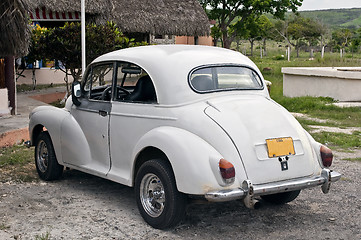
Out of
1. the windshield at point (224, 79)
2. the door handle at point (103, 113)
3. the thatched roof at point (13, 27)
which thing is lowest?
the door handle at point (103, 113)

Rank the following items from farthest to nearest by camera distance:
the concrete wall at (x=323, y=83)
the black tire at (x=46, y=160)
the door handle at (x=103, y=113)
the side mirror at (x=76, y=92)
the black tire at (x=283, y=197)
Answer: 1. the concrete wall at (x=323, y=83)
2. the black tire at (x=46, y=160)
3. the side mirror at (x=76, y=92)
4. the door handle at (x=103, y=113)
5. the black tire at (x=283, y=197)

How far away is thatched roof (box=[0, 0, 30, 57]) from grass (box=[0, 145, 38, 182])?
64.2 inches

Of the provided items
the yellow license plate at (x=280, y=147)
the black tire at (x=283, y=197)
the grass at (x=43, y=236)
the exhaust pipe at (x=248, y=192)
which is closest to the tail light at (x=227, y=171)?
the exhaust pipe at (x=248, y=192)

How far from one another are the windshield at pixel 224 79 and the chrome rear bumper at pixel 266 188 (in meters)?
1.19

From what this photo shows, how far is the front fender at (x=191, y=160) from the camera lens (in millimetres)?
5113

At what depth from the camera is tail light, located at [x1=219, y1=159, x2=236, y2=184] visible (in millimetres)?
5066

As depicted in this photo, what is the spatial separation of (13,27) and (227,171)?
5.38m

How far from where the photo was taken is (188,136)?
17.6ft

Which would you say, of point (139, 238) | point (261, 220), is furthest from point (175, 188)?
point (261, 220)

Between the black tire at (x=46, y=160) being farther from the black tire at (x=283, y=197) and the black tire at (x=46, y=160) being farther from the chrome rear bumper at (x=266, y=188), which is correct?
the chrome rear bumper at (x=266, y=188)

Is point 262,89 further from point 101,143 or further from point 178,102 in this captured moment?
point 101,143

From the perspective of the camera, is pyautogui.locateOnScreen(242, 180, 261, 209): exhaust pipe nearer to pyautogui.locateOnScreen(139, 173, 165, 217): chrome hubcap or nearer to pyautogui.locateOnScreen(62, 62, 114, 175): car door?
pyautogui.locateOnScreen(139, 173, 165, 217): chrome hubcap

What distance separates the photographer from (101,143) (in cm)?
652

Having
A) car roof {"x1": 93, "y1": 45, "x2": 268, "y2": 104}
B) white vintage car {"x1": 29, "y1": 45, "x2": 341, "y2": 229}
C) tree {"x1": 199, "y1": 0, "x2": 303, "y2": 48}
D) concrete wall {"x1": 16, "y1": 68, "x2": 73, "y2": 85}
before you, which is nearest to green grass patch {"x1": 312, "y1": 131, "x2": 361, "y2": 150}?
white vintage car {"x1": 29, "y1": 45, "x2": 341, "y2": 229}
